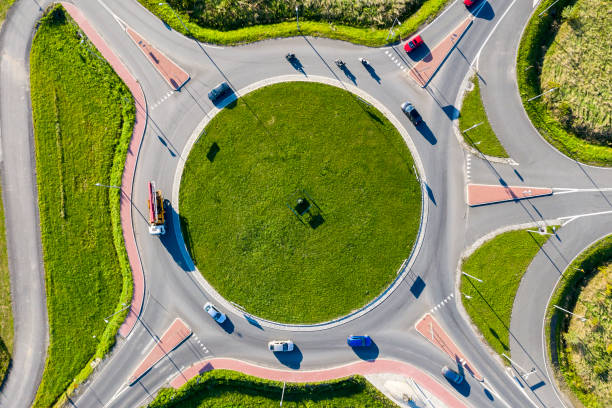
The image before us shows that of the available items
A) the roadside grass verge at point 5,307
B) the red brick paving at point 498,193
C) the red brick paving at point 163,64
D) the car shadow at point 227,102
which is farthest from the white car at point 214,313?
the red brick paving at point 498,193

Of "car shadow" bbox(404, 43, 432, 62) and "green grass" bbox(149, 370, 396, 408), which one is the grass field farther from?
"green grass" bbox(149, 370, 396, 408)

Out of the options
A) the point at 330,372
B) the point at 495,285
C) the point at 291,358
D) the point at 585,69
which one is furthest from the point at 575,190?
the point at 291,358

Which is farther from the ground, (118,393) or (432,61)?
(432,61)

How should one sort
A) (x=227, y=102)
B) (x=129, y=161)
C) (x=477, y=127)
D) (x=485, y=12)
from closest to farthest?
(x=227, y=102), (x=129, y=161), (x=477, y=127), (x=485, y=12)

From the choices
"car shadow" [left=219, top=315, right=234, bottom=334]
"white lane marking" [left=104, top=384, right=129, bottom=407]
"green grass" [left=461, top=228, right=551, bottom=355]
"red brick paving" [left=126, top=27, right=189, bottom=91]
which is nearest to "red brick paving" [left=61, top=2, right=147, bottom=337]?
"red brick paving" [left=126, top=27, right=189, bottom=91]

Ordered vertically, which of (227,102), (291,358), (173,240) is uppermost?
(227,102)

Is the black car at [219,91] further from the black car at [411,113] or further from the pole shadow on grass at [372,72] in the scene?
the black car at [411,113]

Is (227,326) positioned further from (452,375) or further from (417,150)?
(417,150)
